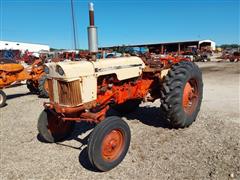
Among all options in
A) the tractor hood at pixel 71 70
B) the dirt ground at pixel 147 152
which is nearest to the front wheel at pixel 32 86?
the dirt ground at pixel 147 152

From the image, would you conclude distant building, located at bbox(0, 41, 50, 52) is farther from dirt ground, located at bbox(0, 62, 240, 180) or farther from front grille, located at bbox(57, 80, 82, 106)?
front grille, located at bbox(57, 80, 82, 106)

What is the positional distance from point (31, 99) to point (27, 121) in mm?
2949

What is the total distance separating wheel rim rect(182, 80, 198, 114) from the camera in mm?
5203

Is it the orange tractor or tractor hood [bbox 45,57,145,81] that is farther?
the orange tractor

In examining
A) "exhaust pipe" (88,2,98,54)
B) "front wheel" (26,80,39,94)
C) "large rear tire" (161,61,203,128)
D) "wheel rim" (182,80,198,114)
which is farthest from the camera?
"front wheel" (26,80,39,94)

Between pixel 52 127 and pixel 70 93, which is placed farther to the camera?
pixel 52 127

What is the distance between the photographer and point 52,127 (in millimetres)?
4629

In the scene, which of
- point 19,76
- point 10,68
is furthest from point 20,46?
point 10,68

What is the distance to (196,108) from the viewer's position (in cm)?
549

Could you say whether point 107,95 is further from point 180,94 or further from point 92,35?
point 180,94

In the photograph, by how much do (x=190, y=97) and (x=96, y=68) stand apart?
225 cm

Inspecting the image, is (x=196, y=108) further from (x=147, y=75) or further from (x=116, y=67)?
(x=116, y=67)

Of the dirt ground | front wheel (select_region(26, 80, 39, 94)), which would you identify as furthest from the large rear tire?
front wheel (select_region(26, 80, 39, 94))

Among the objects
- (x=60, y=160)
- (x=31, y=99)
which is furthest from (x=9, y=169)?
(x=31, y=99)
